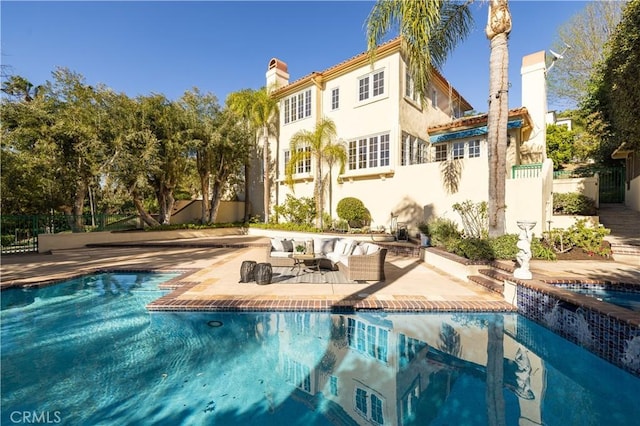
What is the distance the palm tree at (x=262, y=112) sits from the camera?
68.8 ft

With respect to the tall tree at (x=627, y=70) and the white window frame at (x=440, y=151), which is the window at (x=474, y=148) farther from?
the tall tree at (x=627, y=70)

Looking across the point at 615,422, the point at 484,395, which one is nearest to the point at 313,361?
the point at 484,395

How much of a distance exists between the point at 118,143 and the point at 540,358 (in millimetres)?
20277

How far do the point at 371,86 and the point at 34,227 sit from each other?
1993 cm

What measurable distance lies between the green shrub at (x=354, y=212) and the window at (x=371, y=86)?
21.2 ft

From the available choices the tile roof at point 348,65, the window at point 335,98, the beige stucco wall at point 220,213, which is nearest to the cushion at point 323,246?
the tile roof at point 348,65

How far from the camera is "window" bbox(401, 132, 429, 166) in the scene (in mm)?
16703

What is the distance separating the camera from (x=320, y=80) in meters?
19.7

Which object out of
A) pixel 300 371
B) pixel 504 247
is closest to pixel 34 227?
pixel 300 371

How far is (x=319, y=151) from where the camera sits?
1764cm

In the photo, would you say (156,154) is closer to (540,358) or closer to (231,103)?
(231,103)

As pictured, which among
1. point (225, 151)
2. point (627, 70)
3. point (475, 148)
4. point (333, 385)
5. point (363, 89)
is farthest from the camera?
point (225, 151)

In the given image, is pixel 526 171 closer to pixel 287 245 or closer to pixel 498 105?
pixel 498 105

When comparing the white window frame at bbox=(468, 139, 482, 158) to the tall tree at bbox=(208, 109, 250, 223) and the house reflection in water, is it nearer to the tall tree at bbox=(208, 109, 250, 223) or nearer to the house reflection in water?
the house reflection in water
